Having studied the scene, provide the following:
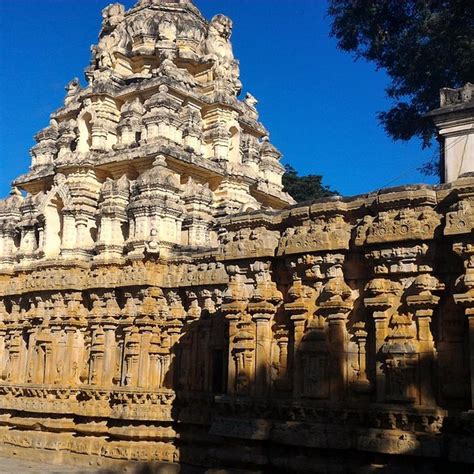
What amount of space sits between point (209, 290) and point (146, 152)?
4793mm

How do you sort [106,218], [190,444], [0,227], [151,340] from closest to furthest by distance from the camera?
[190,444], [151,340], [106,218], [0,227]

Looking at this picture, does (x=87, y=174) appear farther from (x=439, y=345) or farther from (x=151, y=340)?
(x=439, y=345)

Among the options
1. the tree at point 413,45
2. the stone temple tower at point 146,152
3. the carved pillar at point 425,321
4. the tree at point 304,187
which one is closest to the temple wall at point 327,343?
the carved pillar at point 425,321

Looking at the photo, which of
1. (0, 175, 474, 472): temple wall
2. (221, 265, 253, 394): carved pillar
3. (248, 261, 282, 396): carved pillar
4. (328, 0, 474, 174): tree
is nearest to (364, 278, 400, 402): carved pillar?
(0, 175, 474, 472): temple wall

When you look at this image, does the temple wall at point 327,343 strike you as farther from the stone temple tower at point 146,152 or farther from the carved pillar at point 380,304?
the stone temple tower at point 146,152

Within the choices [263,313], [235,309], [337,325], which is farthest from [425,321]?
[235,309]

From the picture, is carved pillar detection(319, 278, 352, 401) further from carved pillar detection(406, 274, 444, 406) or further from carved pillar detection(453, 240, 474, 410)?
carved pillar detection(453, 240, 474, 410)

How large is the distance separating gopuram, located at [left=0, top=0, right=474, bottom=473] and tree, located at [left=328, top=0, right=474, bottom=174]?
448 cm

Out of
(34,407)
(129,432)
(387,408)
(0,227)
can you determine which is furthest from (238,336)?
(0,227)

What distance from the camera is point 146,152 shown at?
1576 centimetres

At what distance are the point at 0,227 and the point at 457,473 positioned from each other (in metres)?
15.9

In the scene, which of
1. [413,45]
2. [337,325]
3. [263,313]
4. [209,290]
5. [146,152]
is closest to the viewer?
[337,325]

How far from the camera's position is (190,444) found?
11.9 metres

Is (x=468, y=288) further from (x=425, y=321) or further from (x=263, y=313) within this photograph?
(x=263, y=313)
